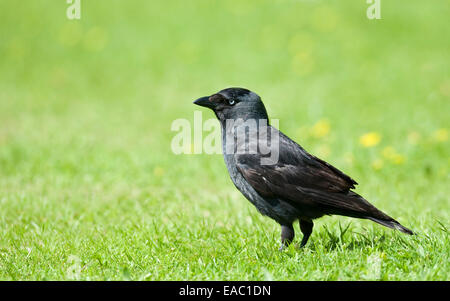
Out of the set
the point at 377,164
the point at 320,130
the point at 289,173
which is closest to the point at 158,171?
the point at 320,130

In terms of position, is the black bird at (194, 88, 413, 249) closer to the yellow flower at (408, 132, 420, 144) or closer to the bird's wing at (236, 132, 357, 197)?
the bird's wing at (236, 132, 357, 197)

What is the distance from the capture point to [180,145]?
796 cm

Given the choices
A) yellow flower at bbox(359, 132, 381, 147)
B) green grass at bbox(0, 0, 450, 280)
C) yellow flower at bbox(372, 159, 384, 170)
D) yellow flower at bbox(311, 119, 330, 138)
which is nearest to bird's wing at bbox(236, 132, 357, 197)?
green grass at bbox(0, 0, 450, 280)

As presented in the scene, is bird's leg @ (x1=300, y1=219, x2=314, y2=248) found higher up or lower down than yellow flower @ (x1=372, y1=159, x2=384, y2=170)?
lower down

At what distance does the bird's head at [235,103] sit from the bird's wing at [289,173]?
34cm

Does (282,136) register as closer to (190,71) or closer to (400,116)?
(400,116)

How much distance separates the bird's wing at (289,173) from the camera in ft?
13.1

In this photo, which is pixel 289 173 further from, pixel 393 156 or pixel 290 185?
pixel 393 156

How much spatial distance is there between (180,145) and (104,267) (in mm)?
4140

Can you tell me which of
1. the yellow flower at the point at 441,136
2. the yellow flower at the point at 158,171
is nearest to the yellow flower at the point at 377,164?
the yellow flower at the point at 441,136

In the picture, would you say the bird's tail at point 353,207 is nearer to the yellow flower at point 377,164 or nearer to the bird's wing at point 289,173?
the bird's wing at point 289,173

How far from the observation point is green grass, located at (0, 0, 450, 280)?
3.99 meters

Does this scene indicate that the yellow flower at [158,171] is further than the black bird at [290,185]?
Yes

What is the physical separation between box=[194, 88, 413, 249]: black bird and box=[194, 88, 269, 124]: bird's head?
9cm
